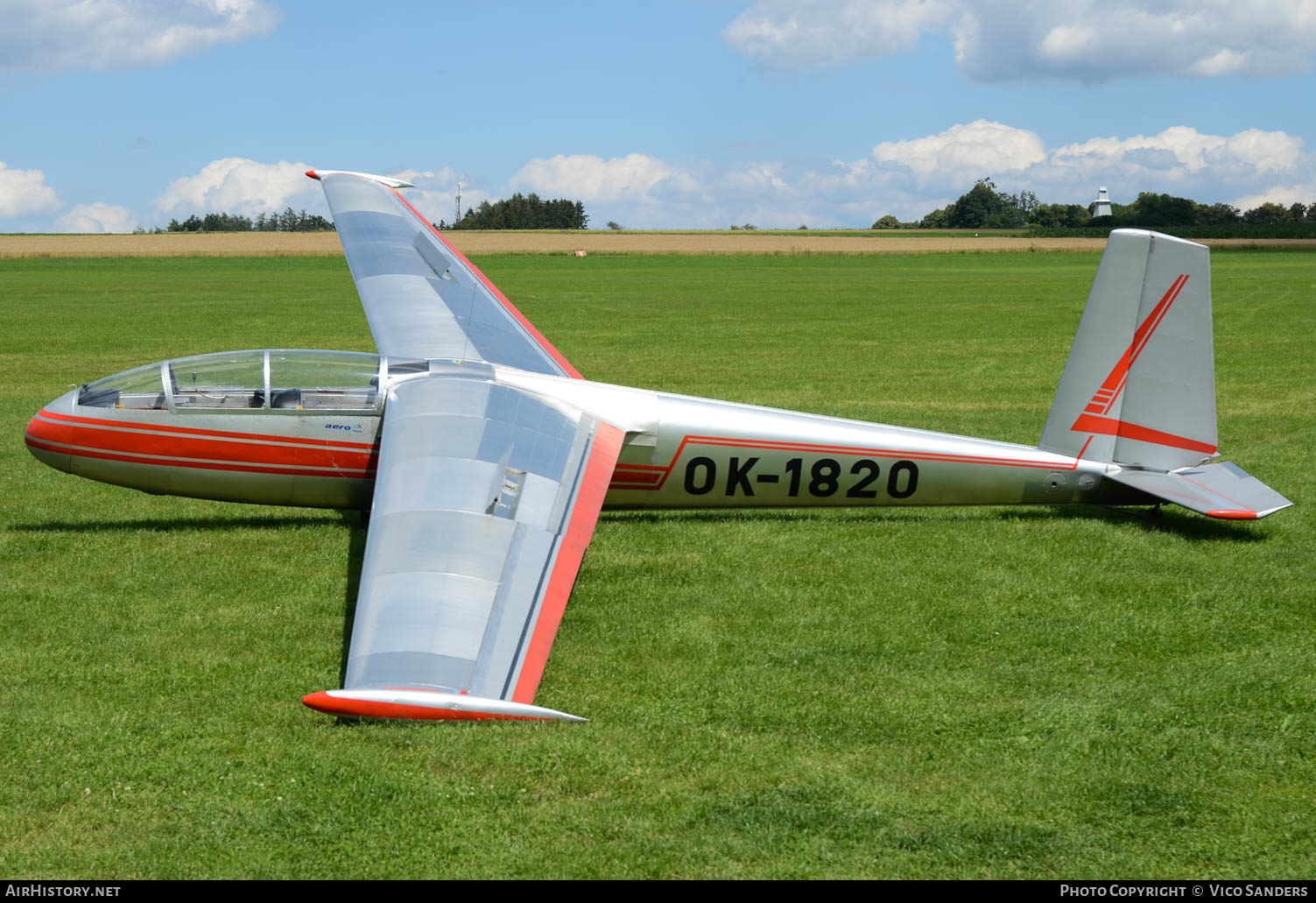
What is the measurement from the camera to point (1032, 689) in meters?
7.44

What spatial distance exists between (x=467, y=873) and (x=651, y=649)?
3071mm

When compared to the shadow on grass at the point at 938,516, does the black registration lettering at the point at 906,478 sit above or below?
above

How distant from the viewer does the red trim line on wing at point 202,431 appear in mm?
10523

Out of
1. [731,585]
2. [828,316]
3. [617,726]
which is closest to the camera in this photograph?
[617,726]

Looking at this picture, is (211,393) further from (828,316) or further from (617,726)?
(828,316)

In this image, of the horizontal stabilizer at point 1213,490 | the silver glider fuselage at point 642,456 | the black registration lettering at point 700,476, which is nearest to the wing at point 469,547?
the silver glider fuselage at point 642,456

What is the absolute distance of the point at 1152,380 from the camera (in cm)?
1087

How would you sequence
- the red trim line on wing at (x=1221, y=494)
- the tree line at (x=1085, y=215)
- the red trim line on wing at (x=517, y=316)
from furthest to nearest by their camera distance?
the tree line at (x=1085, y=215) < the red trim line on wing at (x=517, y=316) < the red trim line on wing at (x=1221, y=494)

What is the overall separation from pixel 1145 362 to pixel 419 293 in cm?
827

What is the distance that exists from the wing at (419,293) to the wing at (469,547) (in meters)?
2.04

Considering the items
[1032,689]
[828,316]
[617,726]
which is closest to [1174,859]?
[1032,689]

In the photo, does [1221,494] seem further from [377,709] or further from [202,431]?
[202,431]

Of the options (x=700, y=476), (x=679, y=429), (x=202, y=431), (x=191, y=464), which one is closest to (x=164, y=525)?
(x=191, y=464)

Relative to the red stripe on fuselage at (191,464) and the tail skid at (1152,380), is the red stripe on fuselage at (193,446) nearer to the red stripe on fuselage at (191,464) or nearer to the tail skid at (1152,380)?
the red stripe on fuselage at (191,464)
